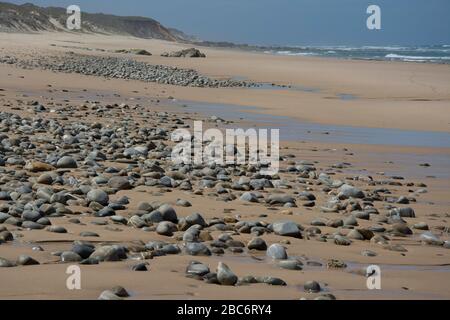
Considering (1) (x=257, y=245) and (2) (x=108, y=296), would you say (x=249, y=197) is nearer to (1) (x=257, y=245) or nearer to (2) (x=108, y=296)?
(1) (x=257, y=245)

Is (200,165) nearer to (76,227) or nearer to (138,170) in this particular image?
(138,170)

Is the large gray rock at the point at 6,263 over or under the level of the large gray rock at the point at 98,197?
under

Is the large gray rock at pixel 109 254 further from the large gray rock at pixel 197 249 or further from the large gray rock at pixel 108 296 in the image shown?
the large gray rock at pixel 108 296

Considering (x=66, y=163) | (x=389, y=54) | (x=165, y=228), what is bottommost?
(x=165, y=228)

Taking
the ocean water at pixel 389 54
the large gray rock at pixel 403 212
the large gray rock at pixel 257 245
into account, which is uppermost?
the ocean water at pixel 389 54

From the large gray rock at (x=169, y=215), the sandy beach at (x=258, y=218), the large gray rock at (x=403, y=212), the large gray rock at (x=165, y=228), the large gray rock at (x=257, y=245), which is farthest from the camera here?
the large gray rock at (x=403, y=212)

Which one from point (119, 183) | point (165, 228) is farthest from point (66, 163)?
point (165, 228)

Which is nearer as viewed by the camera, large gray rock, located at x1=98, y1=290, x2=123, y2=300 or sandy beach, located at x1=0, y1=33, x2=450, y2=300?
large gray rock, located at x1=98, y1=290, x2=123, y2=300

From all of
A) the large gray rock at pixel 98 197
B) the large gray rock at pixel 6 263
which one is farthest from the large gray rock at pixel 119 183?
the large gray rock at pixel 6 263

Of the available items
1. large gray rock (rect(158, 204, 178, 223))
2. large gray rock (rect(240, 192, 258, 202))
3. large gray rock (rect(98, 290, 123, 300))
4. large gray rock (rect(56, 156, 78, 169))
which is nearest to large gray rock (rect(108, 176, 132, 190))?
large gray rock (rect(56, 156, 78, 169))

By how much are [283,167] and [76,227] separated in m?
3.98

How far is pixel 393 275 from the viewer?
4098mm

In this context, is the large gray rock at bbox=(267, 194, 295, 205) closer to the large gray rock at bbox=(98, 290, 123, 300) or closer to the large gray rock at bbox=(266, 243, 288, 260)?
the large gray rock at bbox=(266, 243, 288, 260)
